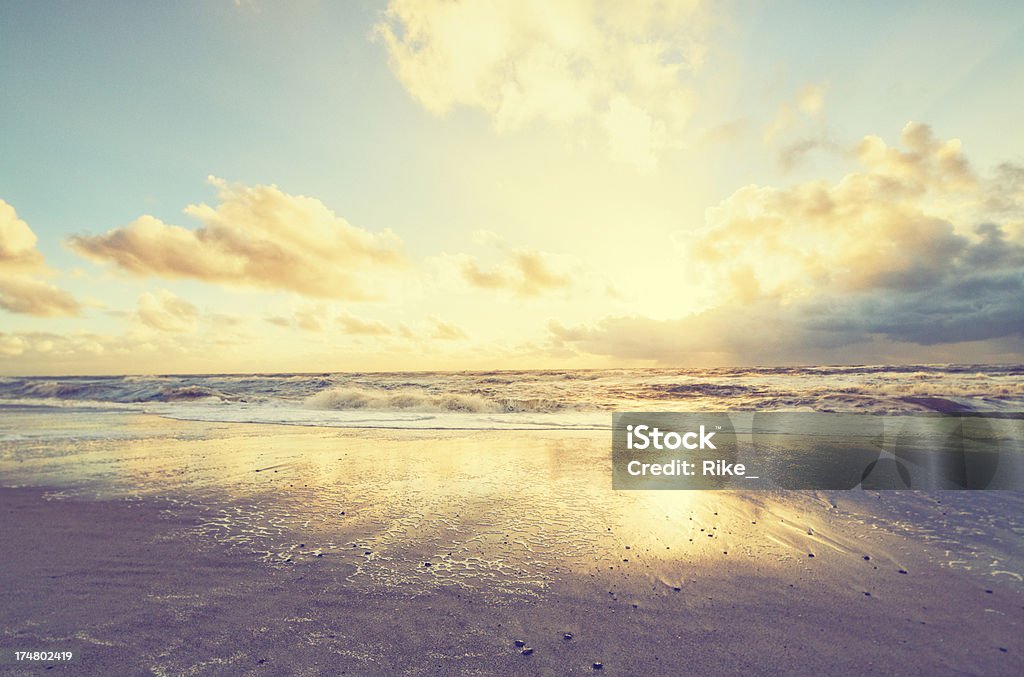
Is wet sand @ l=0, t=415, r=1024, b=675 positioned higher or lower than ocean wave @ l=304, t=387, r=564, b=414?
higher

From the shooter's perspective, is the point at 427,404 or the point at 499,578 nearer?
the point at 499,578

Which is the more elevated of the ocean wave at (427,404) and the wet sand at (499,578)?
the wet sand at (499,578)

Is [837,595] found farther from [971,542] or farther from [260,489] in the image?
[260,489]

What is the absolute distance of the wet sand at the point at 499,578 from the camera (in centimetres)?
301

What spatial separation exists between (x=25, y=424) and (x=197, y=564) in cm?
1790

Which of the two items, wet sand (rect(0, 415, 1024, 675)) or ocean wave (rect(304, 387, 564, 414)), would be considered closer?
wet sand (rect(0, 415, 1024, 675))

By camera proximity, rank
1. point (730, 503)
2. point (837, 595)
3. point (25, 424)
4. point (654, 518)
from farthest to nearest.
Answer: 1. point (25, 424)
2. point (730, 503)
3. point (654, 518)
4. point (837, 595)

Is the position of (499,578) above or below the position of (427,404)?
above

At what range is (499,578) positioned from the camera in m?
4.06

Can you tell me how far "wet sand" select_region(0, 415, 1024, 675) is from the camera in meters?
3.01

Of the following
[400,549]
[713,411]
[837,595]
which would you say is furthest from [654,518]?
[713,411]

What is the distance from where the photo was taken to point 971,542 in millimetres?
4809

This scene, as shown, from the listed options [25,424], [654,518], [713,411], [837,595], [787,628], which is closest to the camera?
[787,628]

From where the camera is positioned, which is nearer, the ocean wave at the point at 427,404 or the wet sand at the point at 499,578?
the wet sand at the point at 499,578
